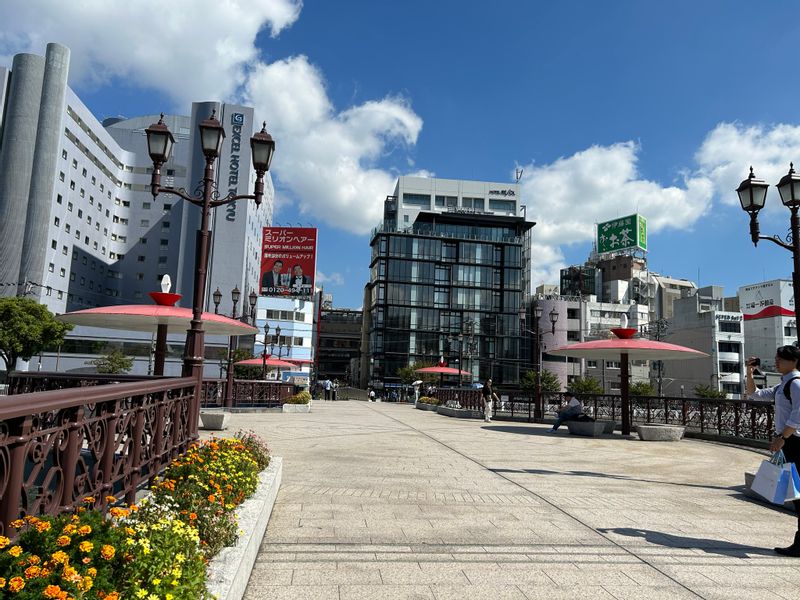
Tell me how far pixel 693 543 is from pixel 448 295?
241 feet

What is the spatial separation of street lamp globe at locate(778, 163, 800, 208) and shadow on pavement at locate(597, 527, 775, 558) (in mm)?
6487

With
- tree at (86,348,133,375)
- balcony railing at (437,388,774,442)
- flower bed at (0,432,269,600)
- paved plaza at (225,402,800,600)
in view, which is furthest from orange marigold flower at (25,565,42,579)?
tree at (86,348,133,375)

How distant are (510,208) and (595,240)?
70.8 ft

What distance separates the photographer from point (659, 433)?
48.5ft

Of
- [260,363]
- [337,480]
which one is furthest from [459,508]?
[260,363]

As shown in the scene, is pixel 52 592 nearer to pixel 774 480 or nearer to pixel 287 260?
pixel 774 480

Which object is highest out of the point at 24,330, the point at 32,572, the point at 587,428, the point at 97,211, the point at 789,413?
the point at 97,211

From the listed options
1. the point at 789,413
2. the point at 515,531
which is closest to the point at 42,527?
the point at 515,531

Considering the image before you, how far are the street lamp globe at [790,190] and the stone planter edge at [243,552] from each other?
9290mm

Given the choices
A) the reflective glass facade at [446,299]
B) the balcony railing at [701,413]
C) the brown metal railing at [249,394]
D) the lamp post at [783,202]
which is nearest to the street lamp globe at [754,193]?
the lamp post at [783,202]

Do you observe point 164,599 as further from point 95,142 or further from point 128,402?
point 95,142

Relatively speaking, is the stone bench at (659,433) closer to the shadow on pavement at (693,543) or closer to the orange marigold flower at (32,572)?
the shadow on pavement at (693,543)

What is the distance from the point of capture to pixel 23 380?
8383 millimetres

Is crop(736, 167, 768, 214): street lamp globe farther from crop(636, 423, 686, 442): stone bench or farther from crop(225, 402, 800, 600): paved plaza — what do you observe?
crop(636, 423, 686, 442): stone bench
